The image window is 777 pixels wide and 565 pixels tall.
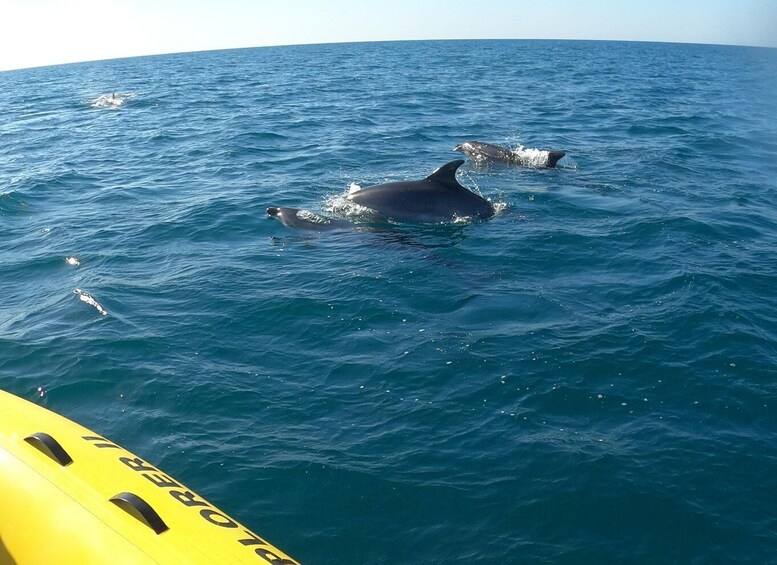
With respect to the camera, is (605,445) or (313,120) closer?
(605,445)

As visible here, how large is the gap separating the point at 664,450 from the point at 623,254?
22.0ft

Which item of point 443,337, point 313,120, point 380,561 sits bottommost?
point 380,561

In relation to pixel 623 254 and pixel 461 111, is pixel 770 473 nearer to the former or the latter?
pixel 623 254

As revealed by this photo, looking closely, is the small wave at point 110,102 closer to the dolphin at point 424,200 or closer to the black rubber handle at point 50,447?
the dolphin at point 424,200

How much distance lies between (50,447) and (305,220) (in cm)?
1040

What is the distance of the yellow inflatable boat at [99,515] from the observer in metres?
5.26

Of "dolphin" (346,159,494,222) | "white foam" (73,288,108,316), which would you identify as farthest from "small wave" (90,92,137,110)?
"white foam" (73,288,108,316)

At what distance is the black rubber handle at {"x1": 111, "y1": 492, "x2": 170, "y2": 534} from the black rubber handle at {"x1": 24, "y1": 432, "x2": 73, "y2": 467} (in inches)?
33.6

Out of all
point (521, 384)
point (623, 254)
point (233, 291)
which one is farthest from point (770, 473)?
point (233, 291)

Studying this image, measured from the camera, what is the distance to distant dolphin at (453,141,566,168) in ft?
72.1

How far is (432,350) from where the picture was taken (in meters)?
10.1

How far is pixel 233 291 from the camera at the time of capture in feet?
40.7

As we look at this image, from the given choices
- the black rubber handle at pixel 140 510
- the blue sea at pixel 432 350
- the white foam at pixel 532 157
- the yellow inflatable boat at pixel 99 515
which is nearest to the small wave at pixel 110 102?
the blue sea at pixel 432 350

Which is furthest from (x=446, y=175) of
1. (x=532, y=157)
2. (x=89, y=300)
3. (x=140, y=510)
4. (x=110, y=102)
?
(x=110, y=102)
